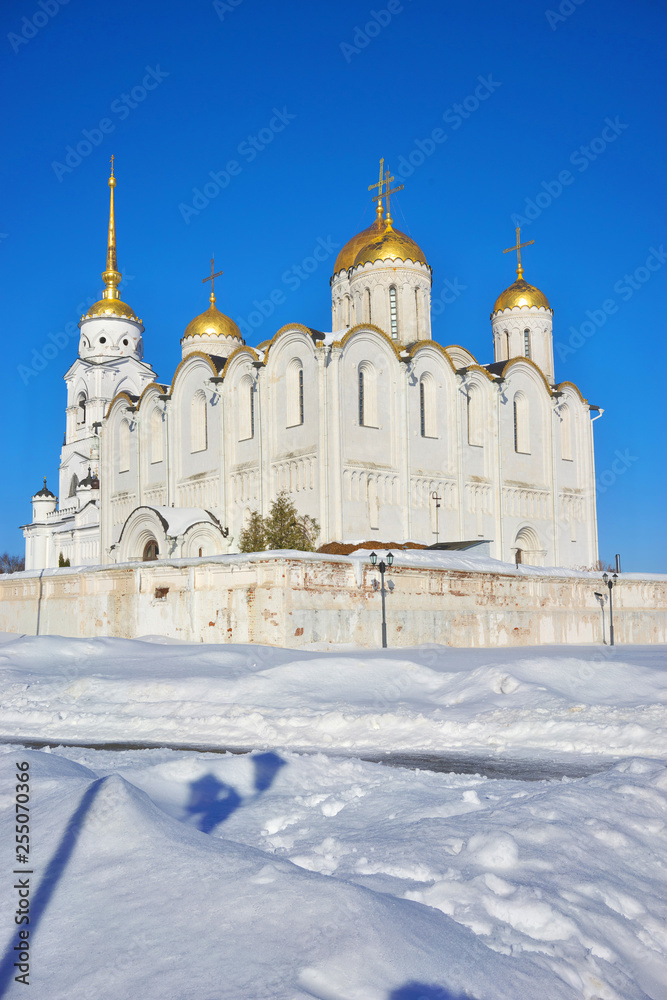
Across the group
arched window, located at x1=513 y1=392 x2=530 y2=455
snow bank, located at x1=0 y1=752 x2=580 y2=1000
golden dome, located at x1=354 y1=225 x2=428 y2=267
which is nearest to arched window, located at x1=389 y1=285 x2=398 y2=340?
golden dome, located at x1=354 y1=225 x2=428 y2=267

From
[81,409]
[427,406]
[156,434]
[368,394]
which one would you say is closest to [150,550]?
[156,434]

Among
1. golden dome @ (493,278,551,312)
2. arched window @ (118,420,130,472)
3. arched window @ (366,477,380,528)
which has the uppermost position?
golden dome @ (493,278,551,312)

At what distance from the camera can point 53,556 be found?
5066 centimetres

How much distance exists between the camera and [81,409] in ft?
174

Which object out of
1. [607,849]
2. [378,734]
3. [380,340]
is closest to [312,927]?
[607,849]

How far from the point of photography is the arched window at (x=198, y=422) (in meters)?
37.0

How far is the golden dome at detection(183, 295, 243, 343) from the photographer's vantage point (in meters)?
41.7

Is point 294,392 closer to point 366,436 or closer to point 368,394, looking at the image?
point 368,394

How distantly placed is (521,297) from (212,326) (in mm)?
14467

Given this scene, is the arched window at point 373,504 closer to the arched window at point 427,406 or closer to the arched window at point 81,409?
the arched window at point 427,406

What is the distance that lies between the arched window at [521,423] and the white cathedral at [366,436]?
0.19 feet

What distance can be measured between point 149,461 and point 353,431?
41.3 feet

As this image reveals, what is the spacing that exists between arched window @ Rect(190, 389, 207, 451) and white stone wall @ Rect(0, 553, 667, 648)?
46.5 ft

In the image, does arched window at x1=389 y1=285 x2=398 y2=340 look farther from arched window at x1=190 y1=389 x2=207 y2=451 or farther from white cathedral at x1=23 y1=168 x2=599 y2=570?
arched window at x1=190 y1=389 x2=207 y2=451
